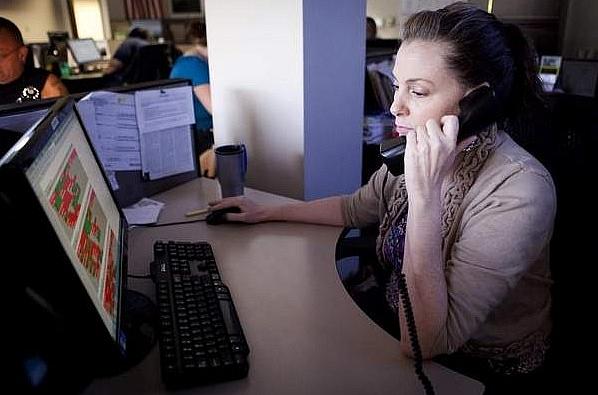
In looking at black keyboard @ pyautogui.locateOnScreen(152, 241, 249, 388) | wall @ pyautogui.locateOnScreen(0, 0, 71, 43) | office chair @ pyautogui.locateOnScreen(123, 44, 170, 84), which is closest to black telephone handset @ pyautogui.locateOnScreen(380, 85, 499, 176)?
black keyboard @ pyautogui.locateOnScreen(152, 241, 249, 388)

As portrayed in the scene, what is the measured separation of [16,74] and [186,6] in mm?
6045

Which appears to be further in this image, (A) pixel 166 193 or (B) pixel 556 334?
(A) pixel 166 193

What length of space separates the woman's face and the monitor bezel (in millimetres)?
641

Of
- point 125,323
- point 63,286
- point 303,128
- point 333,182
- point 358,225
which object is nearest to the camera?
point 63,286

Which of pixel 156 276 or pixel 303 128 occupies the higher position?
A: pixel 303 128

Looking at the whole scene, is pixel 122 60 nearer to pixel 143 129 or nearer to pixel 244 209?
pixel 143 129

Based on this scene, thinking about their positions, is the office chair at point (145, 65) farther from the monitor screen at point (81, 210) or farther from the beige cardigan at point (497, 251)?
the beige cardigan at point (497, 251)

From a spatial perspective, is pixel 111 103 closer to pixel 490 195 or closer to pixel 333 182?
pixel 333 182

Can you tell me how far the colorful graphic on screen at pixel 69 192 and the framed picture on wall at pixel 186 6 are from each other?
7.85m

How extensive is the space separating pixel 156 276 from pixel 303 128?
2.45 feet

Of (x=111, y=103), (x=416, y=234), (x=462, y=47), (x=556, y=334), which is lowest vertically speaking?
(x=556, y=334)

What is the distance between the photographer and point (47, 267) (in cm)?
54

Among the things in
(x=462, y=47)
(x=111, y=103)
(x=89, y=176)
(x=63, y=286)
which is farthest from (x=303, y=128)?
(x=63, y=286)

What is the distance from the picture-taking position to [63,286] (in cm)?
56
